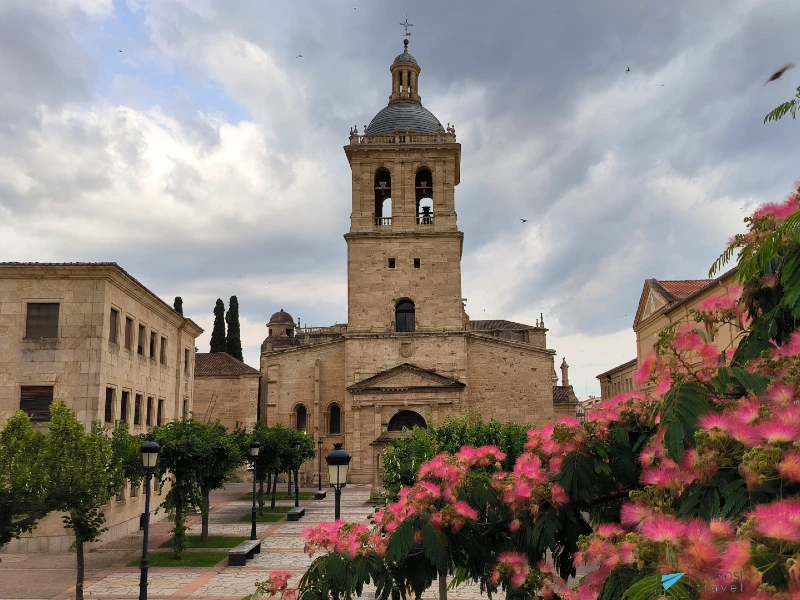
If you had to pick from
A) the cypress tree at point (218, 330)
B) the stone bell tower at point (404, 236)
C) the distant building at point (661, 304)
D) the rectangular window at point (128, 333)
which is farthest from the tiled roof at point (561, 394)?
the rectangular window at point (128, 333)

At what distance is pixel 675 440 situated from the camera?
11.1ft

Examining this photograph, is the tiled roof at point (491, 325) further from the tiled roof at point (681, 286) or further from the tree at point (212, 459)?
the tree at point (212, 459)

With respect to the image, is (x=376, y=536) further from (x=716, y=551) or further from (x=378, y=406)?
(x=378, y=406)

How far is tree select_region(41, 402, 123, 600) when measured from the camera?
1424 cm

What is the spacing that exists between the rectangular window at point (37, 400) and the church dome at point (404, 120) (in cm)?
3241

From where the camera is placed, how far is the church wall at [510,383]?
44.6 meters

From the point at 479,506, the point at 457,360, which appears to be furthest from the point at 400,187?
the point at 479,506

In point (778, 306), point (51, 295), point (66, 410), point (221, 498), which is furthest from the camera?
point (221, 498)

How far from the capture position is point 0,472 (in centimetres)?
1233

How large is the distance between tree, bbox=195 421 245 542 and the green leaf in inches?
752

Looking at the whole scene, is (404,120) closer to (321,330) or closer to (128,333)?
(321,330)

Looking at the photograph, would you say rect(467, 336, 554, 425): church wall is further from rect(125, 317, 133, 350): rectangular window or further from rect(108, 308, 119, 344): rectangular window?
rect(108, 308, 119, 344): rectangular window

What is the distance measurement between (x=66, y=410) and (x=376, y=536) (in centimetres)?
1283

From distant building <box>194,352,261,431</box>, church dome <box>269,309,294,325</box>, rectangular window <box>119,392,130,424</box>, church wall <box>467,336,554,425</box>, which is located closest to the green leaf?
rectangular window <box>119,392,130,424</box>
